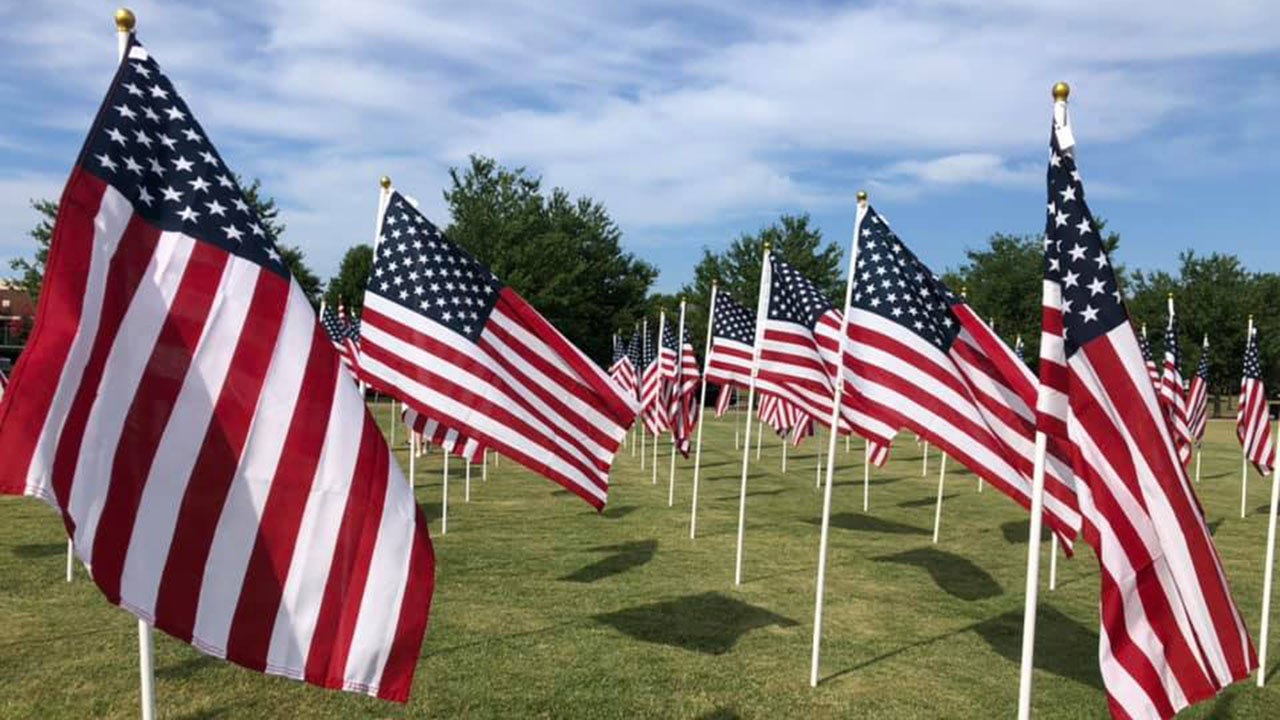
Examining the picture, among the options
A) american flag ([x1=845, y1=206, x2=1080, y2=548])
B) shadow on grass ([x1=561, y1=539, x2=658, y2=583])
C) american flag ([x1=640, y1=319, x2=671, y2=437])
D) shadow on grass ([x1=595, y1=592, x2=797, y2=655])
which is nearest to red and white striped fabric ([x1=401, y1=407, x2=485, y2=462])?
shadow on grass ([x1=561, y1=539, x2=658, y2=583])

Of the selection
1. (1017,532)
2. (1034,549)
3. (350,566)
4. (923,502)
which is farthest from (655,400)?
(350,566)

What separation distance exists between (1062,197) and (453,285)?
16.7 feet

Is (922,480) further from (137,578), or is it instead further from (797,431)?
(137,578)

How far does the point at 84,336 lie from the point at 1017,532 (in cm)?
1827

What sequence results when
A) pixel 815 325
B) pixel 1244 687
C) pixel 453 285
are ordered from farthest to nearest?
pixel 815 325
pixel 1244 687
pixel 453 285

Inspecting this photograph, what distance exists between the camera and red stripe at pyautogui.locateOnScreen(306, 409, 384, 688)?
4.78m

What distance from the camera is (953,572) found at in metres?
15.4

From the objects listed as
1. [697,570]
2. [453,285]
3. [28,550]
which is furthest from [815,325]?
[28,550]

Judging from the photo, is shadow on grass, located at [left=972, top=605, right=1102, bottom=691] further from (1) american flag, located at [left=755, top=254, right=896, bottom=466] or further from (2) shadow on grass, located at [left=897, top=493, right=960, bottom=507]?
(2) shadow on grass, located at [left=897, top=493, right=960, bottom=507]

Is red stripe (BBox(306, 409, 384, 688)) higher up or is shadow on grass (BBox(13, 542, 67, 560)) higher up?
red stripe (BBox(306, 409, 384, 688))

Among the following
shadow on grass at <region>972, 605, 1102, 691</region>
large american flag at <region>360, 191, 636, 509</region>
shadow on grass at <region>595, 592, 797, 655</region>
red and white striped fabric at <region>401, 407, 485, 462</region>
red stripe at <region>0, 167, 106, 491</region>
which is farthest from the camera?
red and white striped fabric at <region>401, 407, 485, 462</region>

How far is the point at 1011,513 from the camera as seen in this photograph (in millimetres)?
22219

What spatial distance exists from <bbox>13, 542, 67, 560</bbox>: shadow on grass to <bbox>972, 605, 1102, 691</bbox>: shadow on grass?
41.8 feet

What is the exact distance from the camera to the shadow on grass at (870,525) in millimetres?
19269
